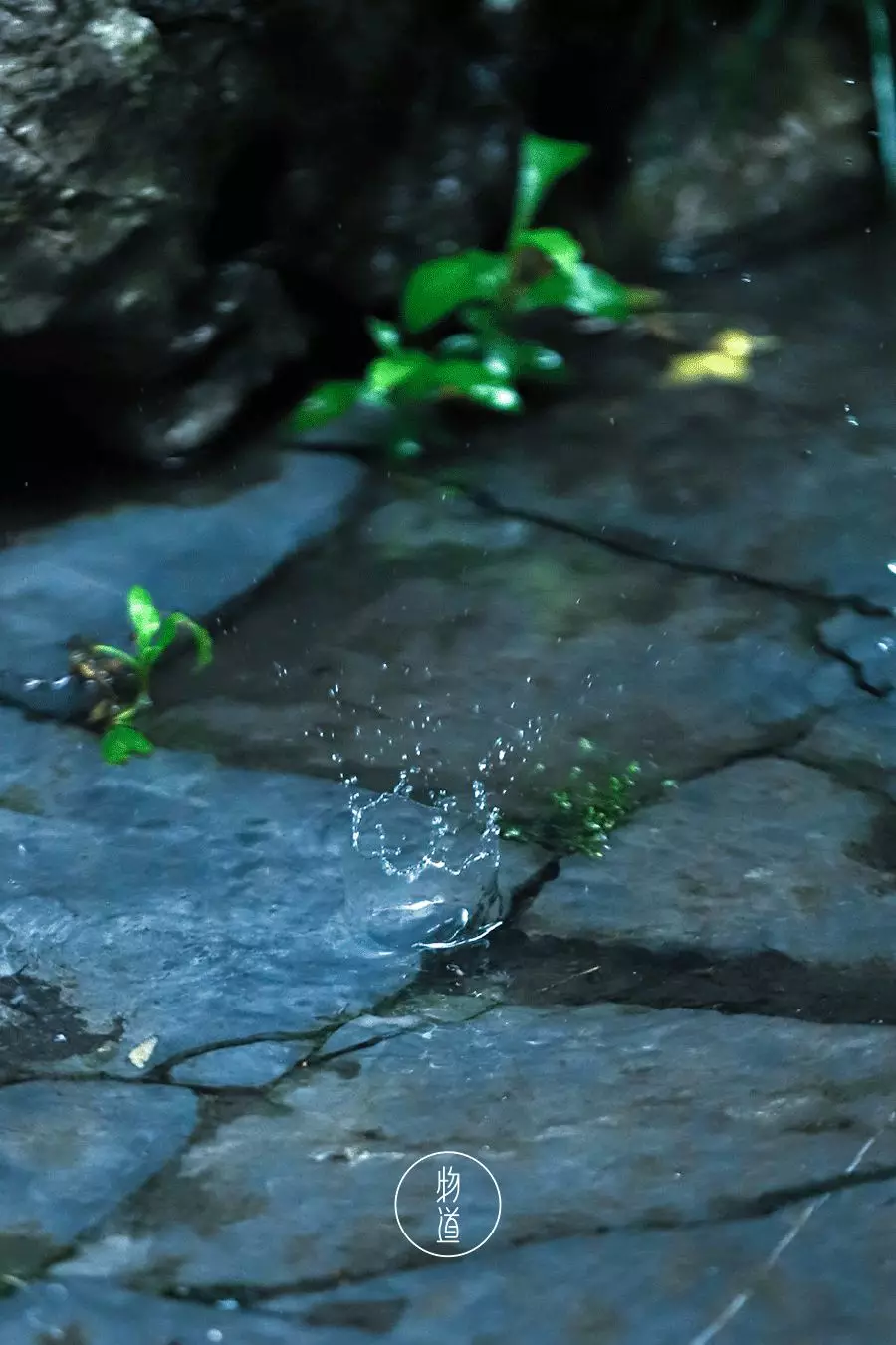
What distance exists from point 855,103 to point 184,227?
1.82 metres

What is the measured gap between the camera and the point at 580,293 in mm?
2557

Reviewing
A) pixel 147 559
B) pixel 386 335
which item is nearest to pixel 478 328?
pixel 386 335

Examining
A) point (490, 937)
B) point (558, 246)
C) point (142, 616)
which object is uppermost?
point (558, 246)

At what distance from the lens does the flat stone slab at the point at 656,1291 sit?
1.16 m

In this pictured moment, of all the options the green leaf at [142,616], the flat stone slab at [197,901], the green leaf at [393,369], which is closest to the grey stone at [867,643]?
the flat stone slab at [197,901]

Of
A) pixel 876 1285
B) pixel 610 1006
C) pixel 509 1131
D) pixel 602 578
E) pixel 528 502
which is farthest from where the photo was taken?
pixel 528 502

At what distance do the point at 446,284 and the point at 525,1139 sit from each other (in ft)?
5.35

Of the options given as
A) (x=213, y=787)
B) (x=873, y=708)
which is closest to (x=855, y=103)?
(x=873, y=708)

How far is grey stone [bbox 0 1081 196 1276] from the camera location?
1.26 m

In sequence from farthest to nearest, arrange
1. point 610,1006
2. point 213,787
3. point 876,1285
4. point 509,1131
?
point 213,787, point 610,1006, point 509,1131, point 876,1285

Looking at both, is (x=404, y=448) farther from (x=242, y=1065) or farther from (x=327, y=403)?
(x=242, y=1065)

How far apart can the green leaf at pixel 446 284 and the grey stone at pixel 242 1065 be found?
4.82 ft

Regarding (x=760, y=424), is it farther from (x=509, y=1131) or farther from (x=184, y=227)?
(x=509, y=1131)

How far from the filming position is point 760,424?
2529mm
